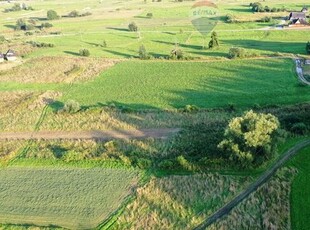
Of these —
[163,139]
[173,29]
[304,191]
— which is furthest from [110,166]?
[173,29]

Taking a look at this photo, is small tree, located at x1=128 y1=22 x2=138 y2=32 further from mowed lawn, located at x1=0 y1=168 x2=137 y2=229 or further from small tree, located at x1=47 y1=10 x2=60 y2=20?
mowed lawn, located at x1=0 y1=168 x2=137 y2=229

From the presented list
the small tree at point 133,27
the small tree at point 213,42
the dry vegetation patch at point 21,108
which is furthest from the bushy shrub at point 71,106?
the small tree at point 133,27

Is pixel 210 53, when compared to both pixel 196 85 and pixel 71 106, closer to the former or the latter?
pixel 196 85

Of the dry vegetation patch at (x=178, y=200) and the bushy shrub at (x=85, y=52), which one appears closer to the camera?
the dry vegetation patch at (x=178, y=200)

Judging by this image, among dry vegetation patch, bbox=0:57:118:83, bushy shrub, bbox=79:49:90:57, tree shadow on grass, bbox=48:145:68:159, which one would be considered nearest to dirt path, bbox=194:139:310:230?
tree shadow on grass, bbox=48:145:68:159

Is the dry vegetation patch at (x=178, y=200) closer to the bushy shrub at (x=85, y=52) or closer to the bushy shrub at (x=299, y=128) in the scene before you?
the bushy shrub at (x=299, y=128)

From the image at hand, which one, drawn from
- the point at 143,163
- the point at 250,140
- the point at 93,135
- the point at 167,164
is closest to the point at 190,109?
the point at 93,135

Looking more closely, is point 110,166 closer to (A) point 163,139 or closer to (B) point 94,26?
(A) point 163,139
